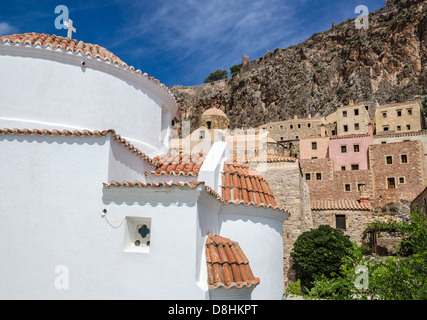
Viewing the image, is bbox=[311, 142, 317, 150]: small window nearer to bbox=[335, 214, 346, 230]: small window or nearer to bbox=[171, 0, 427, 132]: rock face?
bbox=[335, 214, 346, 230]: small window

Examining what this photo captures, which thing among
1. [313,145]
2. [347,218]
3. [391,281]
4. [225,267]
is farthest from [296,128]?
[391,281]

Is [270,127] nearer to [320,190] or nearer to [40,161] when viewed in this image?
[320,190]

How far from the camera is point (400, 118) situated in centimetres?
3744

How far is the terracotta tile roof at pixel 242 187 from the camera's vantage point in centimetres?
782

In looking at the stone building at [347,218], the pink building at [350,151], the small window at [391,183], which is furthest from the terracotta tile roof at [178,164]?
the pink building at [350,151]

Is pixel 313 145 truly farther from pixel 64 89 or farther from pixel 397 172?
pixel 64 89

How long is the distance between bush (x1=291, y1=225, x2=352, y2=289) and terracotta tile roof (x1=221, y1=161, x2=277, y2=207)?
A: 999 cm

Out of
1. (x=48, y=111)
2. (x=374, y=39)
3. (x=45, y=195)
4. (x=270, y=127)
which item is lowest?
(x=45, y=195)

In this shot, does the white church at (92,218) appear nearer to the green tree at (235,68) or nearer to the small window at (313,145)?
the small window at (313,145)

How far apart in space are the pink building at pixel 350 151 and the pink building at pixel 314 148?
113cm

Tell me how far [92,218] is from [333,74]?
Result: 53943 millimetres

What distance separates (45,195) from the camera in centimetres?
590
